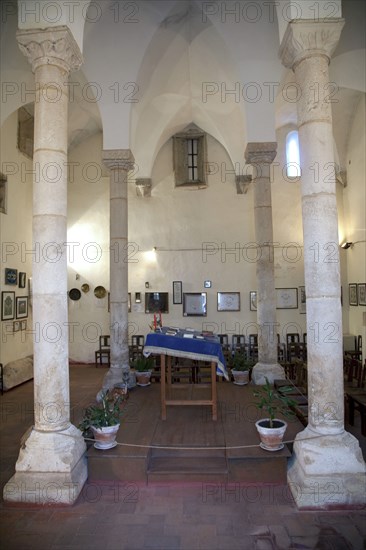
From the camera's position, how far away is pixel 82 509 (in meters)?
4.44

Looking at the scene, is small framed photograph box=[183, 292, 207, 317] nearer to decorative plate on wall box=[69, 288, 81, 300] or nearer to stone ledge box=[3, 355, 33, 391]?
decorative plate on wall box=[69, 288, 81, 300]

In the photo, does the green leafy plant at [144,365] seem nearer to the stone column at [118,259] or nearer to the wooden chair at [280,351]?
the stone column at [118,259]

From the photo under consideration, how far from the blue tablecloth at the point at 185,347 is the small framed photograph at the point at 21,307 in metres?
6.26

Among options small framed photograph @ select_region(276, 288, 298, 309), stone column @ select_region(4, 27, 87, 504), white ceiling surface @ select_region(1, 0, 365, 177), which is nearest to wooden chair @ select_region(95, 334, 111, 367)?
small framed photograph @ select_region(276, 288, 298, 309)

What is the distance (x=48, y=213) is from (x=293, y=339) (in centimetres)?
948

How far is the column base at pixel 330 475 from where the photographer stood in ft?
14.2

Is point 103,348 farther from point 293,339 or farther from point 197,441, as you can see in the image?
point 197,441

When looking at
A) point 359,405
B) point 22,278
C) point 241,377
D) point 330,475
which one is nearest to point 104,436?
point 330,475

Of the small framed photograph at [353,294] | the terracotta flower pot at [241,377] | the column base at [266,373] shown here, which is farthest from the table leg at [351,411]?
the small framed photograph at [353,294]

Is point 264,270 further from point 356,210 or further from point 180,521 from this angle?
point 180,521

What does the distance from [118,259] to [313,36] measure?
18.0 feet

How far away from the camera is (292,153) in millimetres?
13320

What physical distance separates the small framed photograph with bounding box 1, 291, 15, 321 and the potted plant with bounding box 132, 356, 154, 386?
12.7ft

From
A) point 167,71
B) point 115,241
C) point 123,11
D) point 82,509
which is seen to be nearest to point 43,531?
point 82,509
